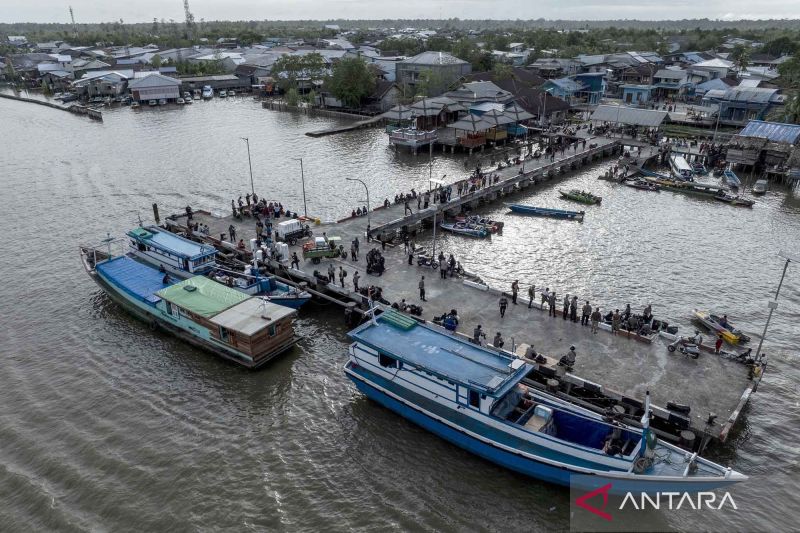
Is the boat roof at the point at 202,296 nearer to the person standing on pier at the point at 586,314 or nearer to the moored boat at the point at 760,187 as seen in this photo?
the person standing on pier at the point at 586,314

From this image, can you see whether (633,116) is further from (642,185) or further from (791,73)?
(791,73)

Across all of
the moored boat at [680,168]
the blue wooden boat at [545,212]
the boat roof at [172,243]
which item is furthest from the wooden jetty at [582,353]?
the moored boat at [680,168]

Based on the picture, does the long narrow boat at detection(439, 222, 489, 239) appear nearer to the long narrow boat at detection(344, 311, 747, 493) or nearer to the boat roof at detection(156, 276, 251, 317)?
the long narrow boat at detection(344, 311, 747, 493)

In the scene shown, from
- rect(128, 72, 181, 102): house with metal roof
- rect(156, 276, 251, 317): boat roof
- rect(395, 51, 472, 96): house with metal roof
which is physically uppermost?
rect(395, 51, 472, 96): house with metal roof

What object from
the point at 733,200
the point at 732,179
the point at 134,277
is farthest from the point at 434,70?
the point at 134,277

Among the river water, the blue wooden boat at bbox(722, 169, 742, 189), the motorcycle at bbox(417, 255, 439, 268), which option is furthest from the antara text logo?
the blue wooden boat at bbox(722, 169, 742, 189)

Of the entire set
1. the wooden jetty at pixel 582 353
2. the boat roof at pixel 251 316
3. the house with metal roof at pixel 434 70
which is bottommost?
the wooden jetty at pixel 582 353
